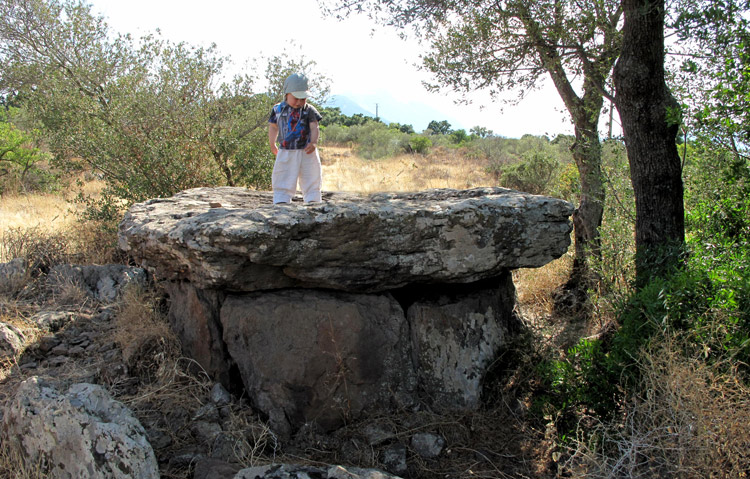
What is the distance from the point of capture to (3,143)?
11523 millimetres

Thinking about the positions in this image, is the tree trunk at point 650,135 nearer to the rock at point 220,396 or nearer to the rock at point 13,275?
the rock at point 220,396

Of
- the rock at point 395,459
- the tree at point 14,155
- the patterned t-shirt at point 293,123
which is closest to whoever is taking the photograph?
the rock at point 395,459

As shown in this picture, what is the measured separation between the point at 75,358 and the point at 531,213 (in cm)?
417

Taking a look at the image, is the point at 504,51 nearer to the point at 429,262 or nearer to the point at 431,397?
the point at 429,262

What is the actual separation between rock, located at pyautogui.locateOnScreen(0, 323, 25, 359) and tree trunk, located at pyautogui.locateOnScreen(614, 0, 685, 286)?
5438mm

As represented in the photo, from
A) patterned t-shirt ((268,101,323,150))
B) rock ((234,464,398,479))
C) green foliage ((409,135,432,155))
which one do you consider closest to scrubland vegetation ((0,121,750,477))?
rock ((234,464,398,479))

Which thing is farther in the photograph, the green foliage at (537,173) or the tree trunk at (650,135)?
the green foliage at (537,173)

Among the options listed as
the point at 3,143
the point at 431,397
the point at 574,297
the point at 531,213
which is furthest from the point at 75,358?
the point at 3,143

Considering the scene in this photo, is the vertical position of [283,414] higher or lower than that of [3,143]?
lower

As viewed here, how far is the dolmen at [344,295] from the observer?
3.94 metres

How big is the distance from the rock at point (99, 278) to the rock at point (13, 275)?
0.33 metres

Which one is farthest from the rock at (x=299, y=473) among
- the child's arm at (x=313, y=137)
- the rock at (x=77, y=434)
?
the child's arm at (x=313, y=137)

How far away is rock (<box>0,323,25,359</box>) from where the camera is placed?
15.2 ft

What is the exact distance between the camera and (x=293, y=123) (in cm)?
514
